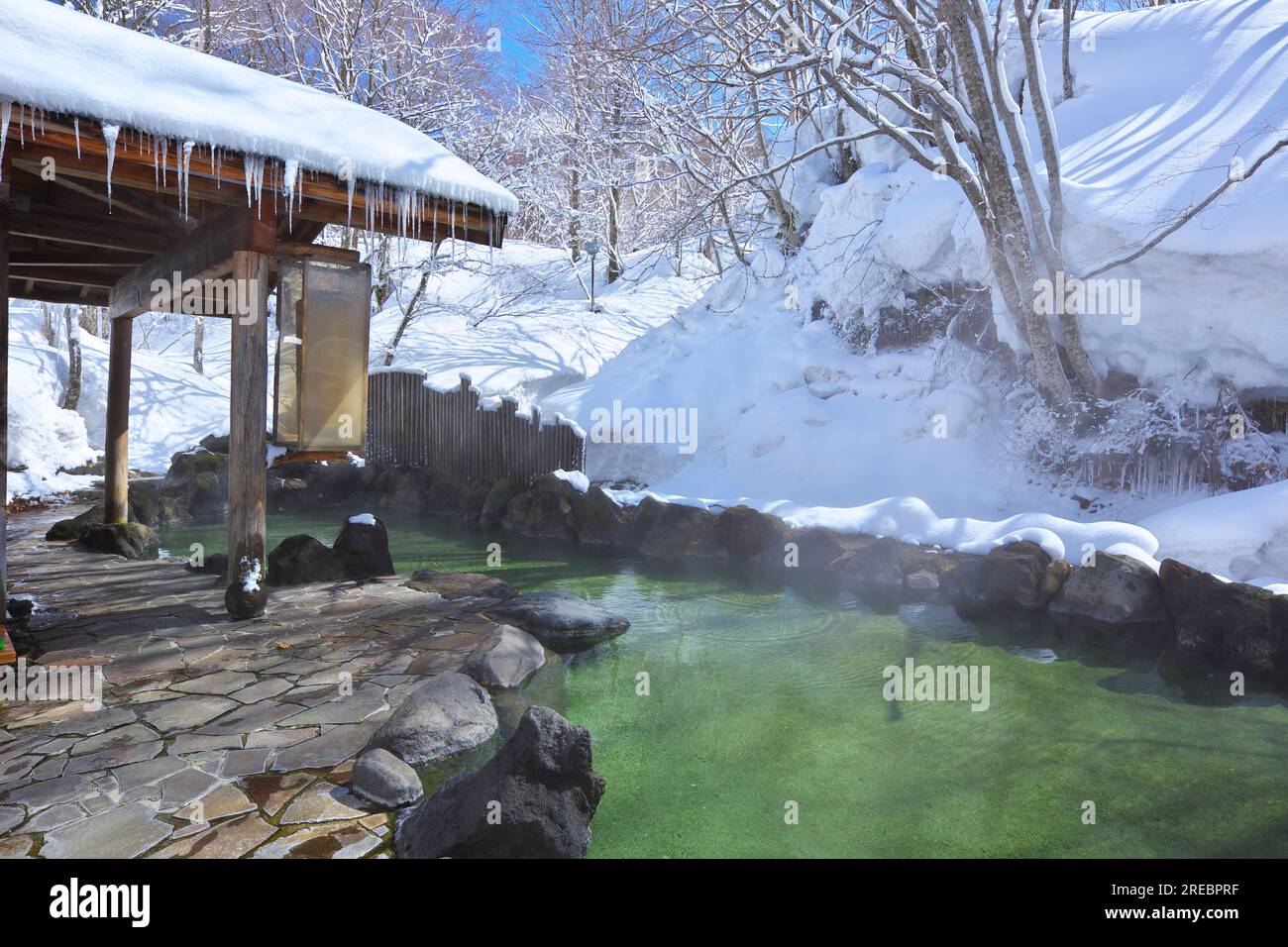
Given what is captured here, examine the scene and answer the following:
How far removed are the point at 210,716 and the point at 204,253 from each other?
3.65 meters

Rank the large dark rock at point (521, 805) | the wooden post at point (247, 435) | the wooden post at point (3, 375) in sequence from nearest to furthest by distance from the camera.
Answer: the large dark rock at point (521, 805), the wooden post at point (3, 375), the wooden post at point (247, 435)

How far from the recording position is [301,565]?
22.8ft

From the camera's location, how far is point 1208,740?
4.64 metres

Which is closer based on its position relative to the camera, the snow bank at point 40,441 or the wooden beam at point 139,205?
the wooden beam at point 139,205

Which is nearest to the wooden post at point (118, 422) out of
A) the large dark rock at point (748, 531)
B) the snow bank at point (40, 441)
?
the snow bank at point (40, 441)

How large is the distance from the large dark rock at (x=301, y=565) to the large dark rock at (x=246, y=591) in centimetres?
111

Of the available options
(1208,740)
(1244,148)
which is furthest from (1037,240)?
(1208,740)

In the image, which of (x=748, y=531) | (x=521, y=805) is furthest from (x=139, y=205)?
(x=748, y=531)

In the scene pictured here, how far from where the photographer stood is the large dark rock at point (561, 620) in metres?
6.16

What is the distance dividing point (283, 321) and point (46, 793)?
3228 millimetres

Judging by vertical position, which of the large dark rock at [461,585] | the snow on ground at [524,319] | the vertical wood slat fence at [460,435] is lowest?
the large dark rock at [461,585]

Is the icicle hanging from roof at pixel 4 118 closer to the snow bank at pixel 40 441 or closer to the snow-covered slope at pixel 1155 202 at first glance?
the snow-covered slope at pixel 1155 202
